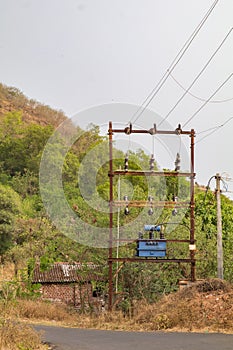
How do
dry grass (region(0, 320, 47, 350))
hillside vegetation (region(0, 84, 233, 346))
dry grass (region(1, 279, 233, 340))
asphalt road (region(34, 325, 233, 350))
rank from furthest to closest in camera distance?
hillside vegetation (region(0, 84, 233, 346))
dry grass (region(1, 279, 233, 340))
asphalt road (region(34, 325, 233, 350))
dry grass (region(0, 320, 47, 350))

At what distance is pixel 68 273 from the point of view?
112 ft

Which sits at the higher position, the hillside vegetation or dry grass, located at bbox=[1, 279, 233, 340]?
the hillside vegetation

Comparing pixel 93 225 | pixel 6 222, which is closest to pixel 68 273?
pixel 93 225

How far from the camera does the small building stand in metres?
30.6

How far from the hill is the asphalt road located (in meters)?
99.9

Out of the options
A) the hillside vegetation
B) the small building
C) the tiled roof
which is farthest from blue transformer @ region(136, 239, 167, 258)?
the tiled roof

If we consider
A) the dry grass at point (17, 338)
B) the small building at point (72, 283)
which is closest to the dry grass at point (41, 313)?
the small building at point (72, 283)

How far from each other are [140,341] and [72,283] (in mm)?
19666

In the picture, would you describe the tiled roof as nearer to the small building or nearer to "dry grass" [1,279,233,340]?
the small building

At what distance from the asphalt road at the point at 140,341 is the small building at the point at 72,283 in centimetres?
1353

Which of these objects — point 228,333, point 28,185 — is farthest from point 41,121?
point 228,333

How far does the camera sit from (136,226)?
34.2m

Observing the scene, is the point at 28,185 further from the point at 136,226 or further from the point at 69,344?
the point at 69,344

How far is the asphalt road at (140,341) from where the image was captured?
12320 millimetres
